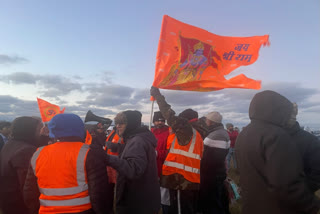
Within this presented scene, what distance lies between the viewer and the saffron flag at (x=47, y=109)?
21.7ft

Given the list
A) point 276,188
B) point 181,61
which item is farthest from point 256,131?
point 181,61

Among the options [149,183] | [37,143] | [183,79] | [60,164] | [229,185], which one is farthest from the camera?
[229,185]

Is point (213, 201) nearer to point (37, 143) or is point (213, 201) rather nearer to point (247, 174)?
point (247, 174)

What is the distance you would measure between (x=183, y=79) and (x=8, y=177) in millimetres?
2969

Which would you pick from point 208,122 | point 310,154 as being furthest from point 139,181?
point 208,122

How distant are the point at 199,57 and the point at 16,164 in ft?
10.8

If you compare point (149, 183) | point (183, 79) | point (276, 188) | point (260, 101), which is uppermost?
point (183, 79)

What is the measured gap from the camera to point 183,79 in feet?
13.0

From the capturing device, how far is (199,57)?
413cm

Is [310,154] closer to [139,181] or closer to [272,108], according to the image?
[272,108]

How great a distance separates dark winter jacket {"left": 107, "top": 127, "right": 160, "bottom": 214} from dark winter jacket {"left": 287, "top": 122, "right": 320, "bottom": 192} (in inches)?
65.8

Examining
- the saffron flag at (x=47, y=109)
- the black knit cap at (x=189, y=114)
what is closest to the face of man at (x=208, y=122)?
the black knit cap at (x=189, y=114)

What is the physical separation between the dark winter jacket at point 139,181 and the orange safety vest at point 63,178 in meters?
0.52

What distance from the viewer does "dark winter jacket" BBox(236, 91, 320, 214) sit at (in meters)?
1.88
